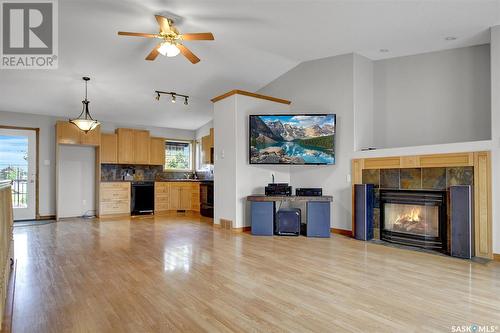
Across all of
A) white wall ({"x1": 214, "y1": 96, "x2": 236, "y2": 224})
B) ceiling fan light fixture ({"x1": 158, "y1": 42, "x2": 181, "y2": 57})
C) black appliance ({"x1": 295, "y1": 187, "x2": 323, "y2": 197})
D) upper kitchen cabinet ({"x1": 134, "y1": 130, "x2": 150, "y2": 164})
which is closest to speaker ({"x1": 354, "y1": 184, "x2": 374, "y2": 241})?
black appliance ({"x1": 295, "y1": 187, "x2": 323, "y2": 197})

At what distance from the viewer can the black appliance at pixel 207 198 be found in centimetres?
744

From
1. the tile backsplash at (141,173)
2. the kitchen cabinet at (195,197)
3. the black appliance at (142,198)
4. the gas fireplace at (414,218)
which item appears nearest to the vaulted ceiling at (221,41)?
the tile backsplash at (141,173)

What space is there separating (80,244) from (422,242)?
5.09 m

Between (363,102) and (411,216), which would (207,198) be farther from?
(411,216)

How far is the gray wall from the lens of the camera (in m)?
4.26

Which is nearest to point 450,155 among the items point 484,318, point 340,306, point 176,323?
point 484,318

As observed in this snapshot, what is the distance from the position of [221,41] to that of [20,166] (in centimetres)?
575

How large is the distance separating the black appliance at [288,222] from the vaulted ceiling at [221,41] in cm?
289

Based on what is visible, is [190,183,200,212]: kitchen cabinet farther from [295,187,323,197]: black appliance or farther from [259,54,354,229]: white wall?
[295,187,323,197]: black appliance

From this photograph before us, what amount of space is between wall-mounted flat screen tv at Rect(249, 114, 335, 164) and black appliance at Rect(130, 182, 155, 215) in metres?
3.74

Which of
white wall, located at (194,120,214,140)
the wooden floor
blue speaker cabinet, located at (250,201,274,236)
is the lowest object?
the wooden floor

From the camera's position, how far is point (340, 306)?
2291 millimetres

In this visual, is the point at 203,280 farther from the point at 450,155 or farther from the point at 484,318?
the point at 450,155

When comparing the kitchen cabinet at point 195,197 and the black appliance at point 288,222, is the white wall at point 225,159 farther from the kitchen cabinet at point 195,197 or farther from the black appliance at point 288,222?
the kitchen cabinet at point 195,197
